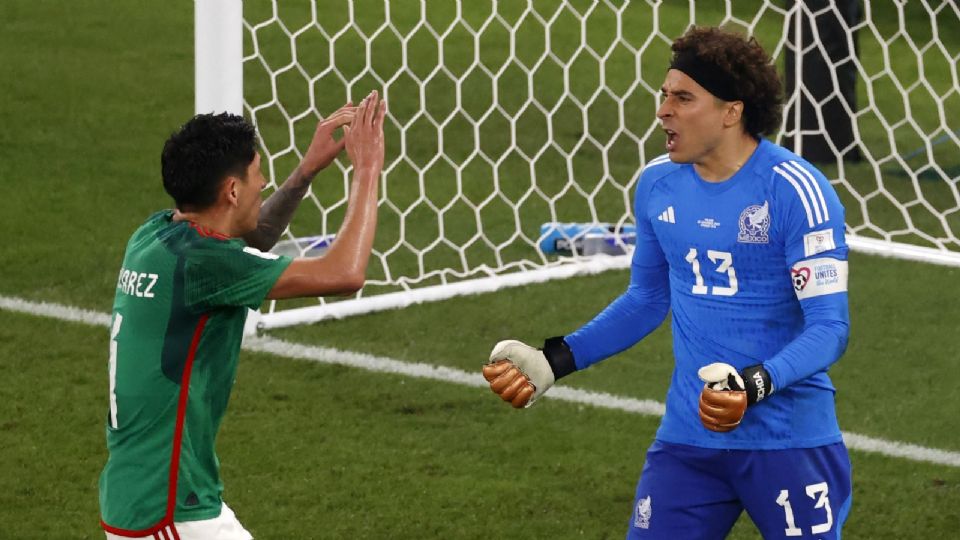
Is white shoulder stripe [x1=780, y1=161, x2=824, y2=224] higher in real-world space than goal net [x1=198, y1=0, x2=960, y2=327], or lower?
higher

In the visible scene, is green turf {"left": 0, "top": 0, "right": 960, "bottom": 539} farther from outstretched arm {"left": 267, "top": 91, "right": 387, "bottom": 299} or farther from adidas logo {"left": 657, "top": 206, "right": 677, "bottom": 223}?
outstretched arm {"left": 267, "top": 91, "right": 387, "bottom": 299}

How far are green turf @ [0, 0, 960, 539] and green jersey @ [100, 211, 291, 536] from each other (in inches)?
80.0

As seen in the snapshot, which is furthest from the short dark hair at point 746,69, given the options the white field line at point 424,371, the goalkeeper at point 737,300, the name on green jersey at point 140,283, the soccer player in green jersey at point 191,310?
the white field line at point 424,371

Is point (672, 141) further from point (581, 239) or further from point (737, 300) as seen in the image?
point (581, 239)

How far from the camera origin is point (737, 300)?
4328mm

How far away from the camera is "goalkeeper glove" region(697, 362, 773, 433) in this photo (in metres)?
3.92

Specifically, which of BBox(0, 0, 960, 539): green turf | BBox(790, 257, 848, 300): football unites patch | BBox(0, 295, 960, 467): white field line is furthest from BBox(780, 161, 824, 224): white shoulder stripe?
BBox(0, 295, 960, 467): white field line

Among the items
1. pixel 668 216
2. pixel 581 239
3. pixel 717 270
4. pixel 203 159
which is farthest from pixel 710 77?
pixel 581 239

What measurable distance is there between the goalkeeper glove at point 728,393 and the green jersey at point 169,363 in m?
0.99

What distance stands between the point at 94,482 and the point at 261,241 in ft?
6.55

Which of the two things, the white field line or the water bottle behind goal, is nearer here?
the white field line

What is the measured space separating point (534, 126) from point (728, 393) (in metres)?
8.39

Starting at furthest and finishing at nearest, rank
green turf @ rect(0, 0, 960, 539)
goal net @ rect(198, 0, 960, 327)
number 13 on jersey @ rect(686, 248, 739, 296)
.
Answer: goal net @ rect(198, 0, 960, 327), green turf @ rect(0, 0, 960, 539), number 13 on jersey @ rect(686, 248, 739, 296)

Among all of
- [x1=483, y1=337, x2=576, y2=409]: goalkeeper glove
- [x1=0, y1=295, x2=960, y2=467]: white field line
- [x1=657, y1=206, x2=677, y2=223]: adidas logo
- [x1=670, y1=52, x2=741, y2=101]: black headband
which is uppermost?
[x1=670, y1=52, x2=741, y2=101]: black headband
